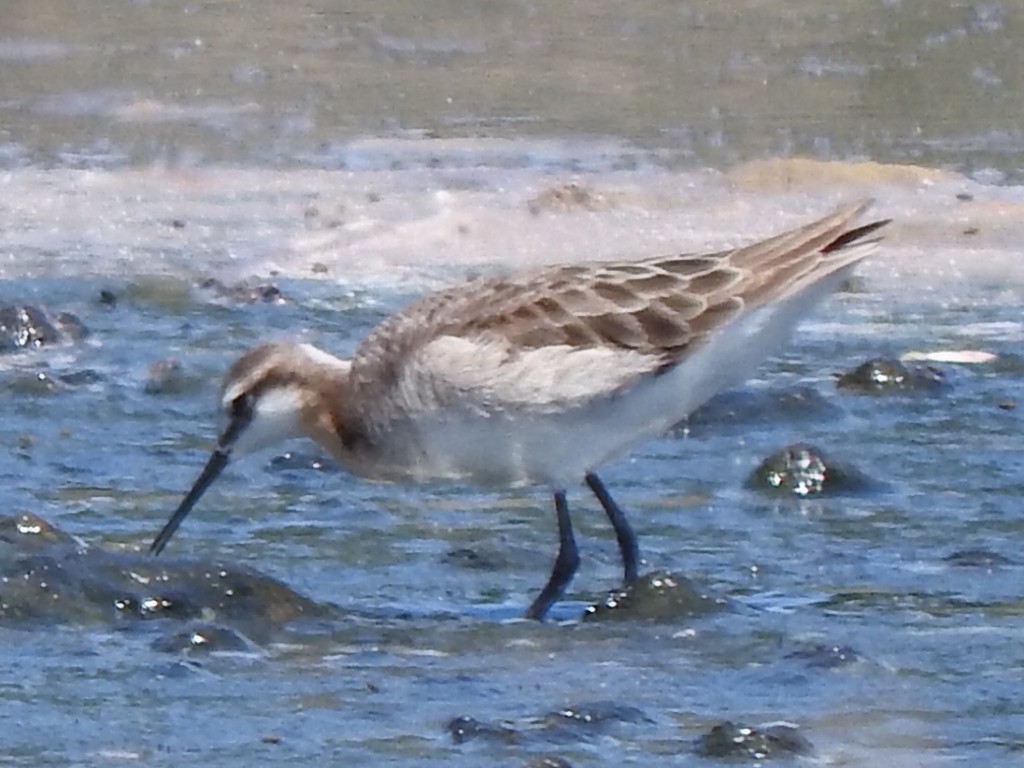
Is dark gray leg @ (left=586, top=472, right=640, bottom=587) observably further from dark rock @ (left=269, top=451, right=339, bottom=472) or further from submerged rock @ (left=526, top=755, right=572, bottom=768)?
submerged rock @ (left=526, top=755, right=572, bottom=768)

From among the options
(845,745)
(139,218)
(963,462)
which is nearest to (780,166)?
(139,218)

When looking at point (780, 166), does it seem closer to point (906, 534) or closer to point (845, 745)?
point (906, 534)

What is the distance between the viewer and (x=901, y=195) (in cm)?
1144

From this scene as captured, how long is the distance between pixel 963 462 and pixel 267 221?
465cm

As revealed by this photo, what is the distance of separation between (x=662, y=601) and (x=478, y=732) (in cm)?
113

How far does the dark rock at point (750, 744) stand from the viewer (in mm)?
5008

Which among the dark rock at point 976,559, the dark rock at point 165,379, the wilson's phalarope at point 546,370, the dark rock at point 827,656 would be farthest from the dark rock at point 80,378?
the dark rock at point 827,656

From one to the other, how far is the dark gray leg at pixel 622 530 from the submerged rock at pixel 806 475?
0.52m

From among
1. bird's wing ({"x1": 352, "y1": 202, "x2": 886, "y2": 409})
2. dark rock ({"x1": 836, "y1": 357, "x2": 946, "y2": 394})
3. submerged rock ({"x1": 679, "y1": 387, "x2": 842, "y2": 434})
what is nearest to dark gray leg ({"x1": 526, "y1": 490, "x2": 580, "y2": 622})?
bird's wing ({"x1": 352, "y1": 202, "x2": 886, "y2": 409})

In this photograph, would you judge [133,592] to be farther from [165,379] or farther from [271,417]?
[165,379]

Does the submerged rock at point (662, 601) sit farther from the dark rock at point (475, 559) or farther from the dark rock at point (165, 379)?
the dark rock at point (165, 379)

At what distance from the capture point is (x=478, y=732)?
5.15 m

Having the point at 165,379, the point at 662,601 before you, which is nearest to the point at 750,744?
the point at 662,601

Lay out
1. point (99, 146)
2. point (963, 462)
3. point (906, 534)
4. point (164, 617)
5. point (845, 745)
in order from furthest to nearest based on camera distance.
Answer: point (99, 146) → point (963, 462) → point (906, 534) → point (164, 617) → point (845, 745)
